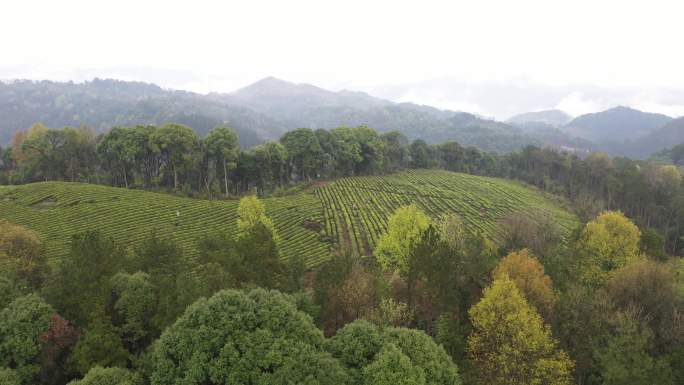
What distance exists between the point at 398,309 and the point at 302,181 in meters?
86.6

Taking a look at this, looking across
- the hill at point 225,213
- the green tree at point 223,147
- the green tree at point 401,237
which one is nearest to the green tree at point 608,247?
the green tree at point 401,237

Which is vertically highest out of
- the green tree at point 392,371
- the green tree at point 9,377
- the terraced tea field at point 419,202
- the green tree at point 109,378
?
the green tree at point 392,371

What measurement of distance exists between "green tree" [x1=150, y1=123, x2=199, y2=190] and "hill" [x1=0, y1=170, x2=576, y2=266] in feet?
36.4

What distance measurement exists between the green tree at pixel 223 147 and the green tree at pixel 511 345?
76.4 metres

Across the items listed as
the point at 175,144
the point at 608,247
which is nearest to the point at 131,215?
the point at 175,144

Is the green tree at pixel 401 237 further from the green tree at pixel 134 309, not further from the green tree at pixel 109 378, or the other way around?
the green tree at pixel 109 378

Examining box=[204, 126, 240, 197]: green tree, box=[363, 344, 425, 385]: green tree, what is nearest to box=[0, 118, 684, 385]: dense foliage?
box=[363, 344, 425, 385]: green tree

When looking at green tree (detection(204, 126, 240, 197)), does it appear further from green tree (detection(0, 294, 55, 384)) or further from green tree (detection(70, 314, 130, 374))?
green tree (detection(70, 314, 130, 374))

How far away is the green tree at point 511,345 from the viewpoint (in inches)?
1020

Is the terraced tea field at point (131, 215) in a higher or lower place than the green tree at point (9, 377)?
lower

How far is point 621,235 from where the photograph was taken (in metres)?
47.6

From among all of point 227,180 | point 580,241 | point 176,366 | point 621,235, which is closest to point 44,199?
point 227,180

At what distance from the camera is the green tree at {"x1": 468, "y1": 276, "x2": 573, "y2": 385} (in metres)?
25.9

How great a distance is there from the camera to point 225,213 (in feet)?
249
